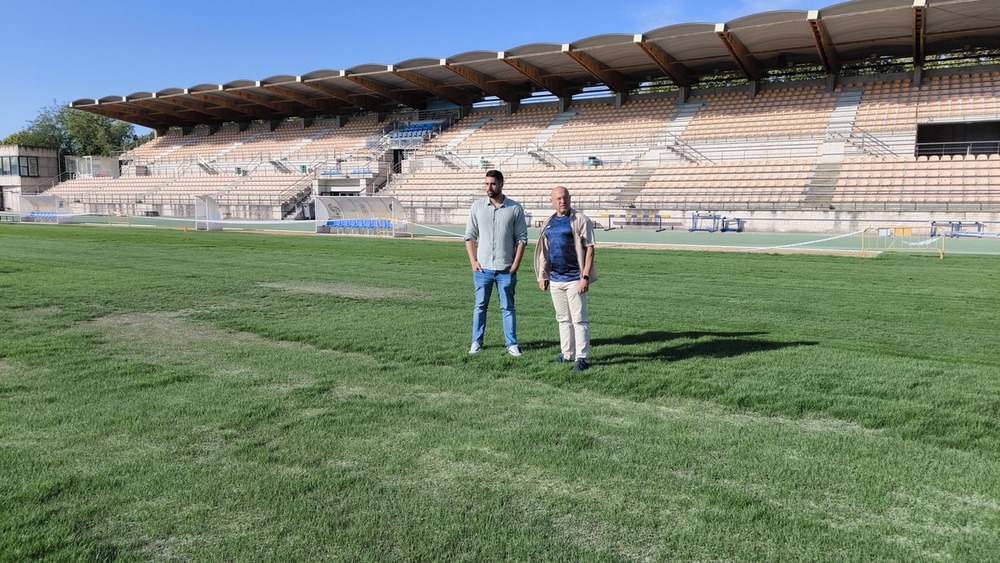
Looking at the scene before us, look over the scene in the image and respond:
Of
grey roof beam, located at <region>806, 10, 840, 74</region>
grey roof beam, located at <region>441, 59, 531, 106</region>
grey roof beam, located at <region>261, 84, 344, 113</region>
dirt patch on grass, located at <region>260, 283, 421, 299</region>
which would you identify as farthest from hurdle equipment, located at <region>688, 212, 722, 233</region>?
grey roof beam, located at <region>261, 84, 344, 113</region>

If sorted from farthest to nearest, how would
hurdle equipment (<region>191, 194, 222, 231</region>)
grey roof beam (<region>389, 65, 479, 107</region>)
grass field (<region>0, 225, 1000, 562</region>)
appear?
grey roof beam (<region>389, 65, 479, 107</region>) < hurdle equipment (<region>191, 194, 222, 231</region>) < grass field (<region>0, 225, 1000, 562</region>)

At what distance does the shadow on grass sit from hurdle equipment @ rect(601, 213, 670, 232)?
24351mm

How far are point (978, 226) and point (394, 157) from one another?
37185mm

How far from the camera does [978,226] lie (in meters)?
25.9

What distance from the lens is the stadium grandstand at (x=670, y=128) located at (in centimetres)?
3142

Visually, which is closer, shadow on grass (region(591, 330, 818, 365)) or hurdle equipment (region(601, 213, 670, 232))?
shadow on grass (region(591, 330, 818, 365))

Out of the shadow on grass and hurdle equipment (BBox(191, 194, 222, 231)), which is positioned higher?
hurdle equipment (BBox(191, 194, 222, 231))

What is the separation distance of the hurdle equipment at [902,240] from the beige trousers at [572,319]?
14.5 metres

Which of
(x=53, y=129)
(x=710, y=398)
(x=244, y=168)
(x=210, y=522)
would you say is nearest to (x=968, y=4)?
(x=710, y=398)

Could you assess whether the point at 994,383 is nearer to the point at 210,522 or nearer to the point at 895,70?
the point at 210,522

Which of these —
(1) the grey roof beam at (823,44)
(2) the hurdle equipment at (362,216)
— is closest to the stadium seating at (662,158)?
(1) the grey roof beam at (823,44)

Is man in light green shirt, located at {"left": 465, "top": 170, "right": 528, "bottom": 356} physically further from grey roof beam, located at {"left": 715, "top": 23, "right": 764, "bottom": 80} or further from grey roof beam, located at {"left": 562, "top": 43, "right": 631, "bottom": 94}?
grey roof beam, located at {"left": 562, "top": 43, "right": 631, "bottom": 94}

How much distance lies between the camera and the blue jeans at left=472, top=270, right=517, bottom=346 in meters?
6.75

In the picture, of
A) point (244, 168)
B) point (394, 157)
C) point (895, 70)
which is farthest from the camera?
point (244, 168)
